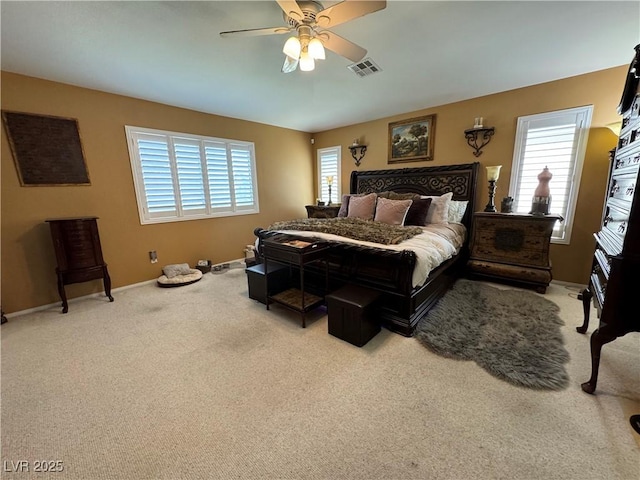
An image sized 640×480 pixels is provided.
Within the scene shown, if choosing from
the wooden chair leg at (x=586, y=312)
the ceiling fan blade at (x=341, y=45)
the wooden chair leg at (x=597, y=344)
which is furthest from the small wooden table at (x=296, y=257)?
the wooden chair leg at (x=586, y=312)

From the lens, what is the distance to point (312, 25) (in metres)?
→ 1.73

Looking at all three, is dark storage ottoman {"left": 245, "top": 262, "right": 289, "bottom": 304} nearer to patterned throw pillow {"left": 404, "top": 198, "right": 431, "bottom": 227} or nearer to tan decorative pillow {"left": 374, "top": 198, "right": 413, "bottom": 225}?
tan decorative pillow {"left": 374, "top": 198, "right": 413, "bottom": 225}

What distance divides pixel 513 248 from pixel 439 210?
1017 millimetres

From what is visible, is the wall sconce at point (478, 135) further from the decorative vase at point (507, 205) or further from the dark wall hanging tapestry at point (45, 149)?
the dark wall hanging tapestry at point (45, 149)

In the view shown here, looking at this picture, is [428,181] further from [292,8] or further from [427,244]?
[292,8]

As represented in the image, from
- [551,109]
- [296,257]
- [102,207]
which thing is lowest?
[296,257]

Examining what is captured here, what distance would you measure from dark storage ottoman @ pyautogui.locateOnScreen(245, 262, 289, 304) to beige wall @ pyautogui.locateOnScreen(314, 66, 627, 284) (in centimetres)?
306

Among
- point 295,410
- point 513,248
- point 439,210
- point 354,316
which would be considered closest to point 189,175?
point 354,316

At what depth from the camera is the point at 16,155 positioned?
2668mm

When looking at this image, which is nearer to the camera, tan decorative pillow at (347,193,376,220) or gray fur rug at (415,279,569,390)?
gray fur rug at (415,279,569,390)

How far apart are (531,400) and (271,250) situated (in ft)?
7.60

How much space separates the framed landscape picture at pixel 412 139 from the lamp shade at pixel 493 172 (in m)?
0.97

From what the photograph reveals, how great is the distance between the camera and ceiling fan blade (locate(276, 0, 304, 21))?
1516mm

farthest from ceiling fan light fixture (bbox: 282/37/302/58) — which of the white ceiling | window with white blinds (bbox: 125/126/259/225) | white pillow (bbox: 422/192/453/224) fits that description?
window with white blinds (bbox: 125/126/259/225)
